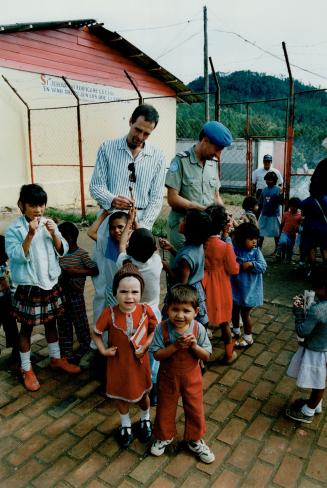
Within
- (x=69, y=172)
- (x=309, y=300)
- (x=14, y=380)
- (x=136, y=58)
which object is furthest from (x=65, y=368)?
(x=136, y=58)

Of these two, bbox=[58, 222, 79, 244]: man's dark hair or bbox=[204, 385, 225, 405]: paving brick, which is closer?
bbox=[204, 385, 225, 405]: paving brick

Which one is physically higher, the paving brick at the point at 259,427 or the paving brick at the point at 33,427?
the paving brick at the point at 33,427

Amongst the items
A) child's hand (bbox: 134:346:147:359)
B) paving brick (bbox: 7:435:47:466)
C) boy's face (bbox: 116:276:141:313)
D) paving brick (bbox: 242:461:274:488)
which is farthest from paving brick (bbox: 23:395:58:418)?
paving brick (bbox: 242:461:274:488)

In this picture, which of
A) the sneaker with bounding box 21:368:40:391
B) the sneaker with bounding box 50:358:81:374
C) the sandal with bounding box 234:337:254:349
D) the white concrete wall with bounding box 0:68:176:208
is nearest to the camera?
the sneaker with bounding box 21:368:40:391

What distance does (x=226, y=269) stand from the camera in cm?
327

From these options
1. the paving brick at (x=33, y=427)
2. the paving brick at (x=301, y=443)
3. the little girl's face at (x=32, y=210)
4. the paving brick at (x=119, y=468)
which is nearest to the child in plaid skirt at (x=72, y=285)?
the little girl's face at (x=32, y=210)

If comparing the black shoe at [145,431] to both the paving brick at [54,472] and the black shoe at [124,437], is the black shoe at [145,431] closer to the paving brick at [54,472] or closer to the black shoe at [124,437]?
the black shoe at [124,437]

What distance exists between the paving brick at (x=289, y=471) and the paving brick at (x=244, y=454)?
0.55 feet

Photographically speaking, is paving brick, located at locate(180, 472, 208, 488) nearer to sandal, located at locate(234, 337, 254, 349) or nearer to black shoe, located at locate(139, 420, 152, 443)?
black shoe, located at locate(139, 420, 152, 443)

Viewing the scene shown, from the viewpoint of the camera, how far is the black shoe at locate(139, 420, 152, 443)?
2.45 metres

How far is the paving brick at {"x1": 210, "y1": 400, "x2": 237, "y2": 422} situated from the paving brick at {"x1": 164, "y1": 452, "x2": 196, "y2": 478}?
16.1 inches

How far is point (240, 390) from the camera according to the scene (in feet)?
9.81

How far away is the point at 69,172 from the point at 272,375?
9.97 m

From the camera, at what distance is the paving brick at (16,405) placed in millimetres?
2734
